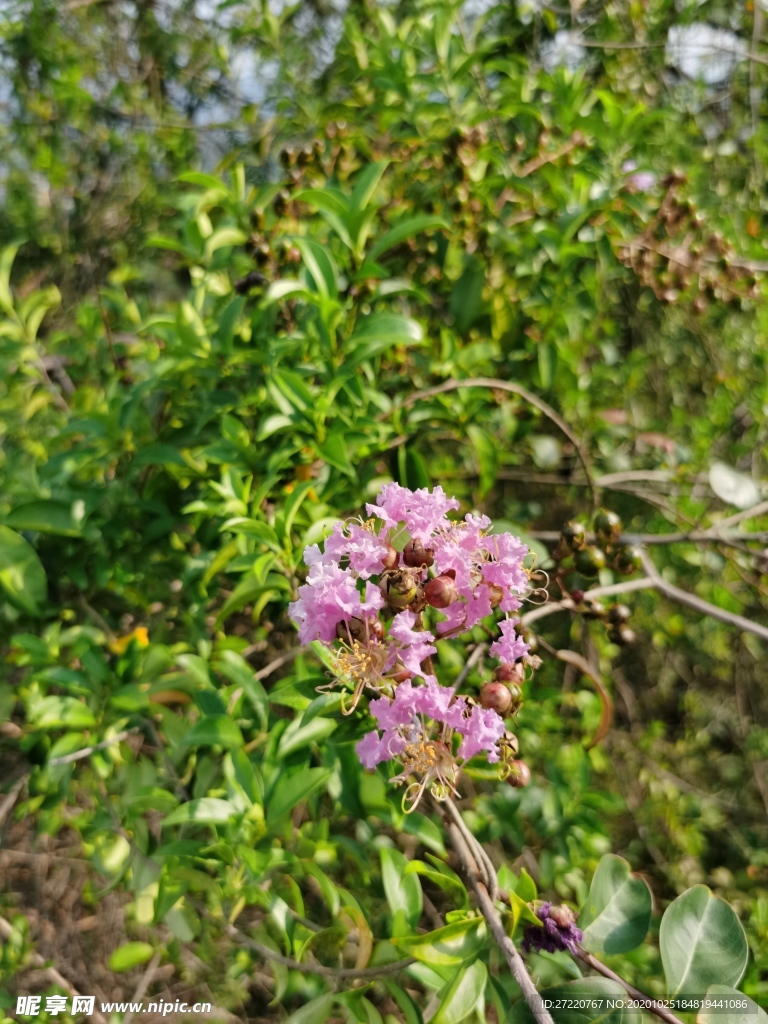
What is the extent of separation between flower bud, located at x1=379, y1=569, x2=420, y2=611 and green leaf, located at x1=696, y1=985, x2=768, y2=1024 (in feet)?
1.87

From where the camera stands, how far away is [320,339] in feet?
4.06

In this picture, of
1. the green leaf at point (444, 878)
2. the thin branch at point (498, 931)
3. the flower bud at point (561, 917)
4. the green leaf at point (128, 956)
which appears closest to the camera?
the thin branch at point (498, 931)

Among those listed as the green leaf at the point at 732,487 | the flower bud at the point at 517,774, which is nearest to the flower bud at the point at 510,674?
the flower bud at the point at 517,774

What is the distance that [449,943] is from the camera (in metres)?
0.86

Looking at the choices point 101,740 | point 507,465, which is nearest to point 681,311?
point 507,465

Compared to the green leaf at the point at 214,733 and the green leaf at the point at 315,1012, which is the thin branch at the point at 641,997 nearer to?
the green leaf at the point at 315,1012

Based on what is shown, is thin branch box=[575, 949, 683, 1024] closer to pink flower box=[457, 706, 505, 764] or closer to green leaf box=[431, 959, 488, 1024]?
green leaf box=[431, 959, 488, 1024]

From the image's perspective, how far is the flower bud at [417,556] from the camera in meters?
0.83

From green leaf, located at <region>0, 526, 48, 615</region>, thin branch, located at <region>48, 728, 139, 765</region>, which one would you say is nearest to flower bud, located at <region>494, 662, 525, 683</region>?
thin branch, located at <region>48, 728, 139, 765</region>

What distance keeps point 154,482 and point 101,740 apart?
51 centimetres

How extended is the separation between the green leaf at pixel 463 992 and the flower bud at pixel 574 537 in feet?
2.05

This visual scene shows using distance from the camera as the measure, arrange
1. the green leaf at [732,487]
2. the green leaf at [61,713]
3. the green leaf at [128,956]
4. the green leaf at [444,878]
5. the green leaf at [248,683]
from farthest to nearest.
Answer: the green leaf at [732,487] → the green leaf at [128,956] → the green leaf at [61,713] → the green leaf at [248,683] → the green leaf at [444,878]

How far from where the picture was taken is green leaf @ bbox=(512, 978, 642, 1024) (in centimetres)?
76

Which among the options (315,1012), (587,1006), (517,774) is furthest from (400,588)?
(315,1012)
